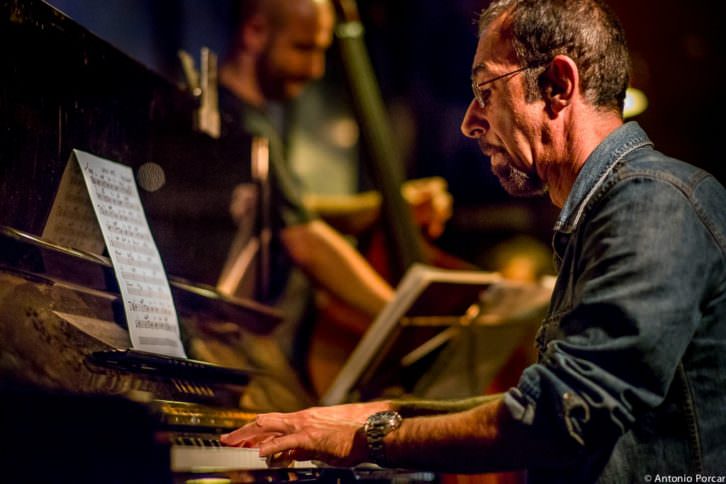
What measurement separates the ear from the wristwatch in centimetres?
70

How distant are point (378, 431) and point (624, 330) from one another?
1.47 feet

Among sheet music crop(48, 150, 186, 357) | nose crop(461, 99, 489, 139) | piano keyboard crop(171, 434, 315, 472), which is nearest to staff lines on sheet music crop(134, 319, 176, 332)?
sheet music crop(48, 150, 186, 357)

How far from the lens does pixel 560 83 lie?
1693mm

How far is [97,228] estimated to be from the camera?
1813mm

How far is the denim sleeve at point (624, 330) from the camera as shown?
127 cm

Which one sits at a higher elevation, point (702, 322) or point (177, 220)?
point (177, 220)

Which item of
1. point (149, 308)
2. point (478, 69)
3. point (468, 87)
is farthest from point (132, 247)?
point (468, 87)

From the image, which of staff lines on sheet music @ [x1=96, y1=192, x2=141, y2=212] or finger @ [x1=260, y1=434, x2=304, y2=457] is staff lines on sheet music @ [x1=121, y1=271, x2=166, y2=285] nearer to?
staff lines on sheet music @ [x1=96, y1=192, x2=141, y2=212]

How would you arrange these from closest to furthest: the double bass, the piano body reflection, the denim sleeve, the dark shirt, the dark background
→ the piano body reflection → the denim sleeve → the dark shirt → the double bass → the dark background

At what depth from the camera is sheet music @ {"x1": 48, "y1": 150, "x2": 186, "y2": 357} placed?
1760mm

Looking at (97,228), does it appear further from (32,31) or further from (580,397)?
(580,397)

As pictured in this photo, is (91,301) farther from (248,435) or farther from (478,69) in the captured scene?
(478,69)

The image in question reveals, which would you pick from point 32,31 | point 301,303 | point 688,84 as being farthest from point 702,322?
point 688,84

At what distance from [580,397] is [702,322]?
300 millimetres
